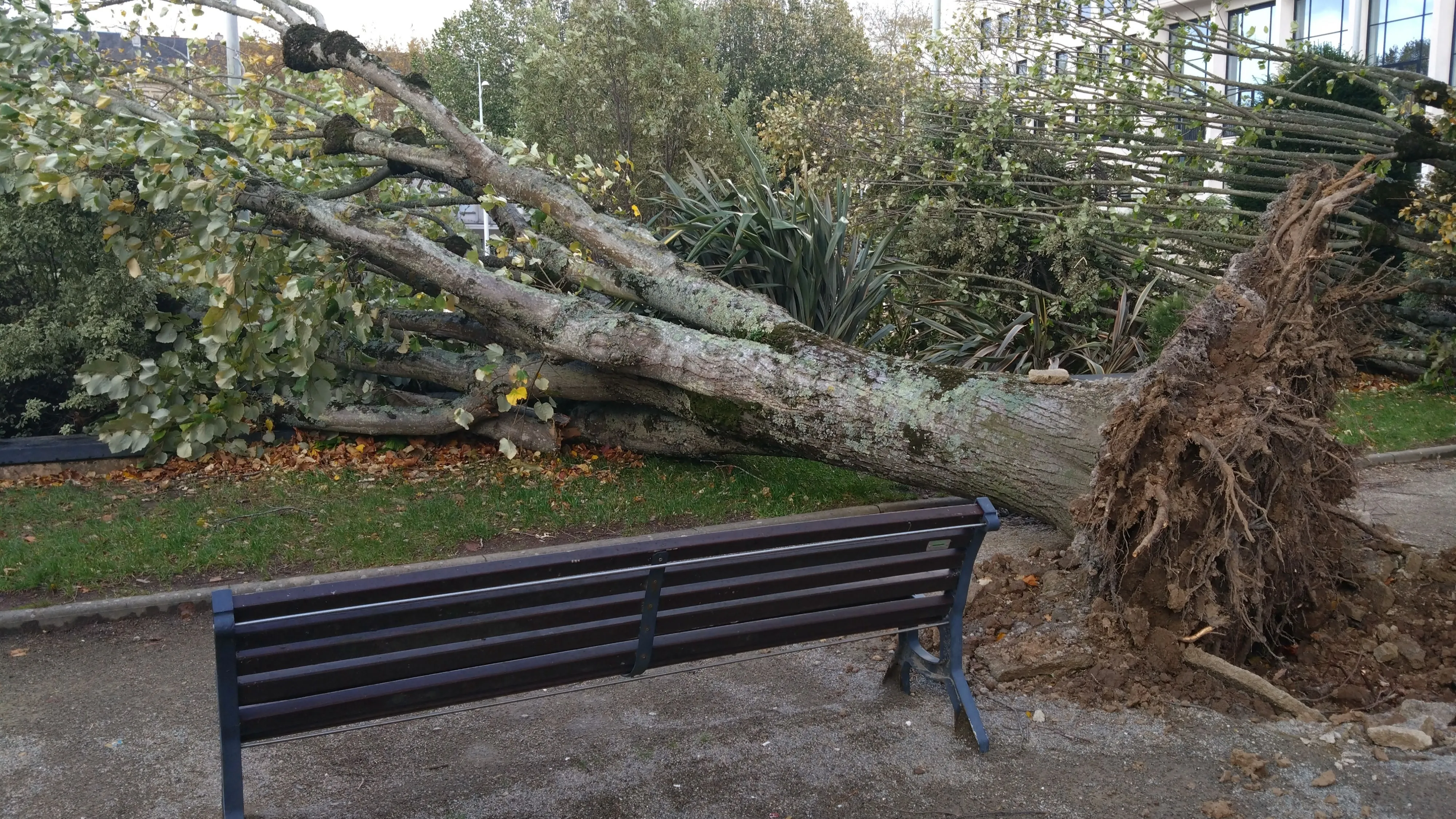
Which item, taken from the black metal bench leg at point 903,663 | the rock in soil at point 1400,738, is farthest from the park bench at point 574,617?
the rock in soil at point 1400,738

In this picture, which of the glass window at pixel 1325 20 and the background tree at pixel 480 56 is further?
the background tree at pixel 480 56

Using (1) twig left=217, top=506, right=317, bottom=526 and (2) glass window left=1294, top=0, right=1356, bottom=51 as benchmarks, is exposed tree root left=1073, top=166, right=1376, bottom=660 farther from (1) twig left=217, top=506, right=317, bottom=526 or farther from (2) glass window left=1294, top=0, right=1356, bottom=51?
(2) glass window left=1294, top=0, right=1356, bottom=51

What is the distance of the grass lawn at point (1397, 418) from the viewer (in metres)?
9.41

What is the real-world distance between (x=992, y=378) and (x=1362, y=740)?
2386mm

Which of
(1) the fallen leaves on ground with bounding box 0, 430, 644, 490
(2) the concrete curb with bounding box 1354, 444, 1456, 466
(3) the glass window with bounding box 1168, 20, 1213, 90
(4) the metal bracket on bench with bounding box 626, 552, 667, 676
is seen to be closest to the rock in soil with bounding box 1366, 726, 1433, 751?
(4) the metal bracket on bench with bounding box 626, 552, 667, 676

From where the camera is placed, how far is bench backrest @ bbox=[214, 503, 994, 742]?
3.04 metres

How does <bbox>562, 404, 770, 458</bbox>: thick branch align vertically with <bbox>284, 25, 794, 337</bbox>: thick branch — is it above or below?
below

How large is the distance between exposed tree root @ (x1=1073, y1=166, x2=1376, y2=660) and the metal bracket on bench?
1.85 m

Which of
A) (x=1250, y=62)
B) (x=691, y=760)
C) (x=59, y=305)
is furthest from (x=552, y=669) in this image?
(x=1250, y=62)

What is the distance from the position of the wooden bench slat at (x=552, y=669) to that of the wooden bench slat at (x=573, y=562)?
30cm

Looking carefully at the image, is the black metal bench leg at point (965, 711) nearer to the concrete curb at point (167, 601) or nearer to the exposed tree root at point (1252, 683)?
the exposed tree root at point (1252, 683)

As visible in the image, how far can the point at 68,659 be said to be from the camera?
16.3ft

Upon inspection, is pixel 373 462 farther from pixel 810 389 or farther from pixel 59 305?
pixel 810 389

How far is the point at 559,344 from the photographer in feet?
22.2
